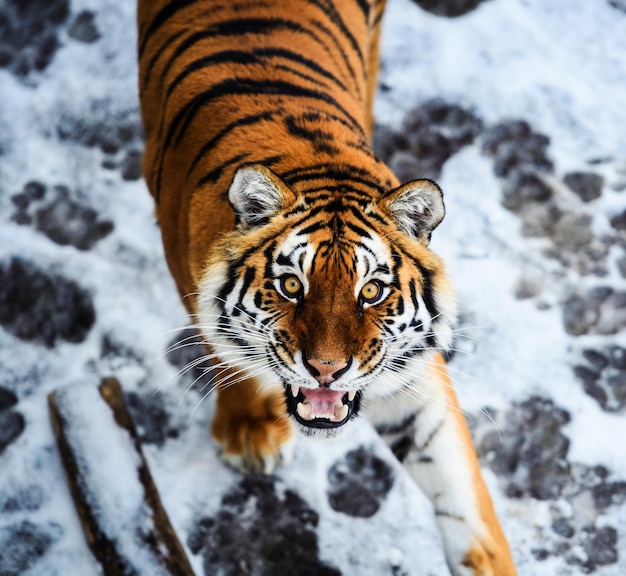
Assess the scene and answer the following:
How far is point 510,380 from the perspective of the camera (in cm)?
167

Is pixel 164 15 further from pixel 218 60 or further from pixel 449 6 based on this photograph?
pixel 449 6

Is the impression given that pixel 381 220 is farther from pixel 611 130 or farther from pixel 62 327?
pixel 611 130

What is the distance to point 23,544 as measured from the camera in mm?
1415

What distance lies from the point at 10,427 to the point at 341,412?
776 millimetres

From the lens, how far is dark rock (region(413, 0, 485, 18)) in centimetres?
227

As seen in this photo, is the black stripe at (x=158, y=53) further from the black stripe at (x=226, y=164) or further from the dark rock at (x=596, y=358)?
the dark rock at (x=596, y=358)

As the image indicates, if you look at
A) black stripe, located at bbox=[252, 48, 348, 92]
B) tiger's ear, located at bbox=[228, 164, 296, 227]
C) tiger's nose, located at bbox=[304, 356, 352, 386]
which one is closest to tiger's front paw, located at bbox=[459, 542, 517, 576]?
tiger's nose, located at bbox=[304, 356, 352, 386]

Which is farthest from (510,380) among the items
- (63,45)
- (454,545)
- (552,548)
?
(63,45)

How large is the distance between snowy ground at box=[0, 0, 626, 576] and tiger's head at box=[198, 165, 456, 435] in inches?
13.8

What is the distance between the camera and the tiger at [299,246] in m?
1.06

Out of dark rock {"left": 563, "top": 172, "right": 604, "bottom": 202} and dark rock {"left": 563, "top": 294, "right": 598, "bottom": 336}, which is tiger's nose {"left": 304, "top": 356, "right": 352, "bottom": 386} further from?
dark rock {"left": 563, "top": 172, "right": 604, "bottom": 202}

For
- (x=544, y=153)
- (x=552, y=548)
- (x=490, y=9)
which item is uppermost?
(x=490, y=9)

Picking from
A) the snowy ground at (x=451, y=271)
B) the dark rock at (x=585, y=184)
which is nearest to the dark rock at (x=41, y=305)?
the snowy ground at (x=451, y=271)

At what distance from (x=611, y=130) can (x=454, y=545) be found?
1.31 meters
